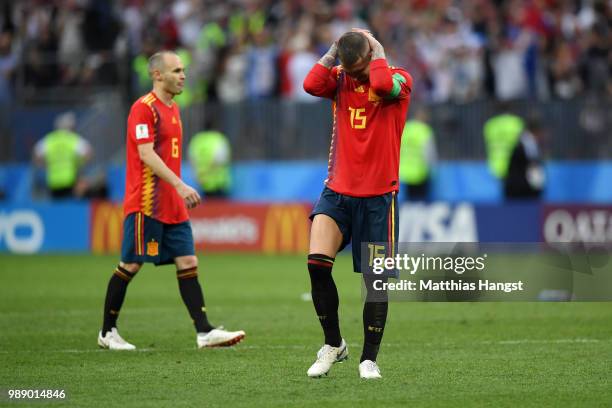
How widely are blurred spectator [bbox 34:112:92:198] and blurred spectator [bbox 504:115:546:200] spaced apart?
782 cm

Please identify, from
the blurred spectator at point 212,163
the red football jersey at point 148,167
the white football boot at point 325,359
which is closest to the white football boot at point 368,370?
the white football boot at point 325,359

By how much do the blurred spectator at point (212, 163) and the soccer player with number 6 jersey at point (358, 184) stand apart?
14.2 m

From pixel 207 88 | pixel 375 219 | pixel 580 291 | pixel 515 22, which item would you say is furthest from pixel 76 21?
pixel 375 219

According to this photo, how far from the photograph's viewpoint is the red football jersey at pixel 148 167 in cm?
1040

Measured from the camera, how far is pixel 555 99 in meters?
22.4

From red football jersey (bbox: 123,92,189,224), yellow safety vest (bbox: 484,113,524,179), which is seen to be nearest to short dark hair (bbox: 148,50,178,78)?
red football jersey (bbox: 123,92,189,224)

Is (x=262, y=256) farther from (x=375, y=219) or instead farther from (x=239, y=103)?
(x=375, y=219)

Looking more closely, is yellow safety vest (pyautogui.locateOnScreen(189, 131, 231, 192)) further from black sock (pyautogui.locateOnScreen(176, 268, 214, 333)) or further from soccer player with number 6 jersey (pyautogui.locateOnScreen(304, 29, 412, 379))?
soccer player with number 6 jersey (pyautogui.locateOnScreen(304, 29, 412, 379))

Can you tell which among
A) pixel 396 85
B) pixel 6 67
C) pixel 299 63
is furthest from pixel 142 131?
pixel 6 67

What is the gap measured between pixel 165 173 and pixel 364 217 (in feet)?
6.96

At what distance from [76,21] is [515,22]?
8.96 m

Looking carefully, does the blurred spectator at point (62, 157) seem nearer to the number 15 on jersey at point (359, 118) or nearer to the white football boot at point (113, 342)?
the white football boot at point (113, 342)

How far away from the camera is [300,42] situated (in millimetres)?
23484

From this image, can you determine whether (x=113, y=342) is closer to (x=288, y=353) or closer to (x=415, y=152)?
(x=288, y=353)
